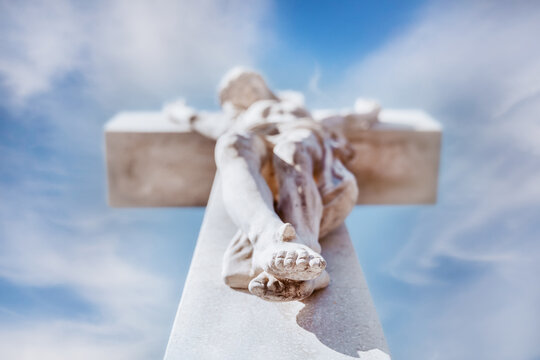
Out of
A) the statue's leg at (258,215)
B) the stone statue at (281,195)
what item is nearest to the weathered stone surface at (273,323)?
the stone statue at (281,195)

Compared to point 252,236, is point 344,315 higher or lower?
lower

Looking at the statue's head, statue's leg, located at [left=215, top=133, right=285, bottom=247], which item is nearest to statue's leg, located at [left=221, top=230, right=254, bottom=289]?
statue's leg, located at [left=215, top=133, right=285, bottom=247]

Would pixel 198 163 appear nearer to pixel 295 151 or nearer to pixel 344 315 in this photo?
Answer: pixel 295 151

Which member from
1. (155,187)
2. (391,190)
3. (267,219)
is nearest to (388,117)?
(391,190)

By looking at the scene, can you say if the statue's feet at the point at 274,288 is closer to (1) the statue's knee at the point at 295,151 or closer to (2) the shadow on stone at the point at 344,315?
(2) the shadow on stone at the point at 344,315

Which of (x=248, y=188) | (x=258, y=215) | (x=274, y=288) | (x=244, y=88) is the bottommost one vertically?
(x=274, y=288)

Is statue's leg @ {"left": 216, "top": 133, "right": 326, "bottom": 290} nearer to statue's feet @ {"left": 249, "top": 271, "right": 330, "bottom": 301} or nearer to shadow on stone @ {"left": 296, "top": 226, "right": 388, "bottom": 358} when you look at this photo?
statue's feet @ {"left": 249, "top": 271, "right": 330, "bottom": 301}

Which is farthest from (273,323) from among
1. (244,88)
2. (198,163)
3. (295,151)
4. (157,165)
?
(157,165)
